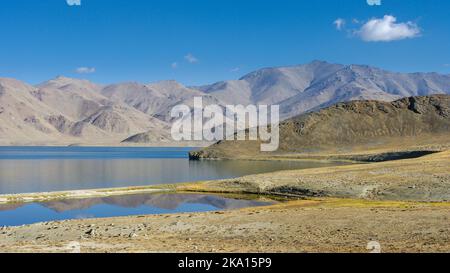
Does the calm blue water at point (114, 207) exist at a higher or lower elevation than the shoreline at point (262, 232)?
lower

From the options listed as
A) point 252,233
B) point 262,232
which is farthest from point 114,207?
point 262,232

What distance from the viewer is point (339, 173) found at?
78.7 metres

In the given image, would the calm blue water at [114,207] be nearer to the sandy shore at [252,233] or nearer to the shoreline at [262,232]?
the shoreline at [262,232]

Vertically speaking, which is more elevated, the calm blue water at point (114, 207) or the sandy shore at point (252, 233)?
the sandy shore at point (252, 233)

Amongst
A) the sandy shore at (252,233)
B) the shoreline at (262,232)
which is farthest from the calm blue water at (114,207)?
the sandy shore at (252,233)

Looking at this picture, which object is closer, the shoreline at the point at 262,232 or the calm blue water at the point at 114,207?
the shoreline at the point at 262,232

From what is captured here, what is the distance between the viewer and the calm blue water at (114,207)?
170 feet

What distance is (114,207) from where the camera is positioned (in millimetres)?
58625

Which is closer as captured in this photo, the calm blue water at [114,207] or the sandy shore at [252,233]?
the sandy shore at [252,233]

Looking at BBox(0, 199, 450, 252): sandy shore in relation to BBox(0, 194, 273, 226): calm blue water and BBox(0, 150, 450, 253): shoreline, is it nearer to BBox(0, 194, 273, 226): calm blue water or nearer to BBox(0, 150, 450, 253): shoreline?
BBox(0, 150, 450, 253): shoreline

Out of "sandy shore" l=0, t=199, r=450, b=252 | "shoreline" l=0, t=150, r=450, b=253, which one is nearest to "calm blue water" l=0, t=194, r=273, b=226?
"shoreline" l=0, t=150, r=450, b=253

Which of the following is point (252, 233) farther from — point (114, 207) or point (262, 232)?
point (114, 207)

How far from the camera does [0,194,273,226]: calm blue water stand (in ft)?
170
